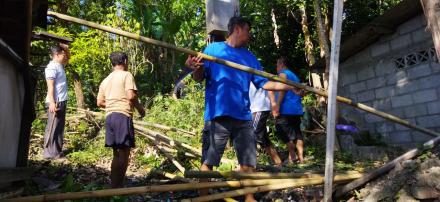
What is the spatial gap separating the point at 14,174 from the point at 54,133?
228 centimetres

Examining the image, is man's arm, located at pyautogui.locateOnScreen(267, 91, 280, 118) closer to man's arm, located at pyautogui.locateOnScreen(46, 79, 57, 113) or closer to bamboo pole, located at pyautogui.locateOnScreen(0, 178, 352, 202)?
bamboo pole, located at pyautogui.locateOnScreen(0, 178, 352, 202)

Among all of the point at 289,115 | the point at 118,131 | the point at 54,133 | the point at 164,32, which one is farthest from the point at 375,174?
the point at 164,32

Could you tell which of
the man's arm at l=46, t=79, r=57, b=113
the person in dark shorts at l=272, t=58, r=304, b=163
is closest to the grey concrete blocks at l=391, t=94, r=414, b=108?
the person in dark shorts at l=272, t=58, r=304, b=163

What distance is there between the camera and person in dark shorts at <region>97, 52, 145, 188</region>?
4.23 meters

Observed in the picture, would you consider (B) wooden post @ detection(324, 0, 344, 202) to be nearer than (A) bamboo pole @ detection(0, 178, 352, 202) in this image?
No

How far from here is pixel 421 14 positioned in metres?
7.35

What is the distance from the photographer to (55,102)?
6.00 m

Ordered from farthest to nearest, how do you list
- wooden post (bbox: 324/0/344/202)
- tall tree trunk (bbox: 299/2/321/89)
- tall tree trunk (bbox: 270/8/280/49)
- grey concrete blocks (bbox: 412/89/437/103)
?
tall tree trunk (bbox: 270/8/280/49) → tall tree trunk (bbox: 299/2/321/89) → grey concrete blocks (bbox: 412/89/437/103) → wooden post (bbox: 324/0/344/202)

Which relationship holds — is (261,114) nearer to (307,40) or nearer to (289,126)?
(289,126)

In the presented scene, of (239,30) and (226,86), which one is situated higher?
(239,30)

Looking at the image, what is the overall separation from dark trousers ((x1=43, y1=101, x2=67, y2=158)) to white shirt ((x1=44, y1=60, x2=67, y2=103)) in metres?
0.11

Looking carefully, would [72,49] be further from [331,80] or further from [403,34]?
[331,80]

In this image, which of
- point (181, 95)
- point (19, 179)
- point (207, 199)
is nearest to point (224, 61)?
point (207, 199)

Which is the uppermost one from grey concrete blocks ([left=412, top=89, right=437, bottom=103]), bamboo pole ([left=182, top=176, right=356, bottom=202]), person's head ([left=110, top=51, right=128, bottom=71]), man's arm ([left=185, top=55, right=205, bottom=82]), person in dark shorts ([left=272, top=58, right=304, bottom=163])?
person's head ([left=110, top=51, right=128, bottom=71])
